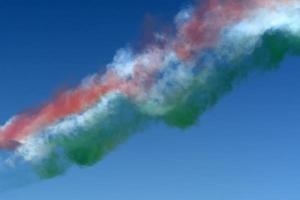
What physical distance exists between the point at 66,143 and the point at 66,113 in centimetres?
299

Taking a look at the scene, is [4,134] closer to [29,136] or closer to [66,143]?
[29,136]

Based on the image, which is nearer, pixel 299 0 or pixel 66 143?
pixel 299 0

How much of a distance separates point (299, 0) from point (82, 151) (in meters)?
26.4

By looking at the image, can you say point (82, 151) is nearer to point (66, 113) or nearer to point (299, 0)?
point (66, 113)

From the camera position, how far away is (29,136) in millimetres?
78812

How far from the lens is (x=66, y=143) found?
7550 centimetres

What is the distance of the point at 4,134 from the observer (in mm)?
80562

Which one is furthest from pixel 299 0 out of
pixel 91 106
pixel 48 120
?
pixel 48 120

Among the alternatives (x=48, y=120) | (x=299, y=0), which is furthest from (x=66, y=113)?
(x=299, y=0)

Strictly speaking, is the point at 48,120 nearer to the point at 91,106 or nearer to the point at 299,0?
the point at 91,106

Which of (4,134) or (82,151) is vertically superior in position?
(4,134)

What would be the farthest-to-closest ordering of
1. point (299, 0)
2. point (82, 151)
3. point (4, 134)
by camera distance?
point (4, 134) → point (82, 151) → point (299, 0)

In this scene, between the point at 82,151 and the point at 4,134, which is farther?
the point at 4,134

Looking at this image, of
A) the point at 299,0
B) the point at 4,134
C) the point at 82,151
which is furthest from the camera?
the point at 4,134
